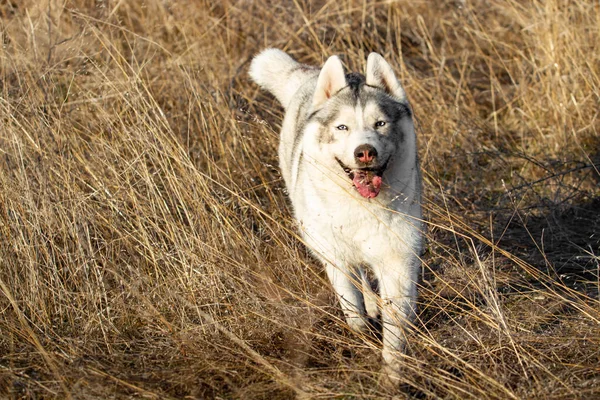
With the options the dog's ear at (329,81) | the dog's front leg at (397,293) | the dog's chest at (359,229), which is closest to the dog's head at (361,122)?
the dog's ear at (329,81)

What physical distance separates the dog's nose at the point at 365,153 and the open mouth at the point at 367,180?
0.12m

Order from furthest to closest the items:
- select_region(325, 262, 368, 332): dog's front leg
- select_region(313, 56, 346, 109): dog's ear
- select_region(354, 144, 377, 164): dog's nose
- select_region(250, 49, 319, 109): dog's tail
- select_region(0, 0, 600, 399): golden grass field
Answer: select_region(250, 49, 319, 109): dog's tail → select_region(313, 56, 346, 109): dog's ear → select_region(325, 262, 368, 332): dog's front leg → select_region(354, 144, 377, 164): dog's nose → select_region(0, 0, 600, 399): golden grass field

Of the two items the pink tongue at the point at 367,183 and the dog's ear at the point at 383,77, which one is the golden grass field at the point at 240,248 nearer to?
the pink tongue at the point at 367,183

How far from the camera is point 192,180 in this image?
4062 millimetres

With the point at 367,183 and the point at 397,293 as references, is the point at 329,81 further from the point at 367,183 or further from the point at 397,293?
the point at 397,293

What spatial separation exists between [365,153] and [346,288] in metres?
0.77

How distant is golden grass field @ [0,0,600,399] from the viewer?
3.17 metres

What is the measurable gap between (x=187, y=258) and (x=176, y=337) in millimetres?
522

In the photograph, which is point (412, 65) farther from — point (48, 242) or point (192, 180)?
point (48, 242)

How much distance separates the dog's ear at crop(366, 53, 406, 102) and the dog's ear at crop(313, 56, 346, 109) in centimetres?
16

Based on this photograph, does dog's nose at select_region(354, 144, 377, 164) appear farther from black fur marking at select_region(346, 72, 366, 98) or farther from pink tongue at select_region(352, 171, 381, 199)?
black fur marking at select_region(346, 72, 366, 98)

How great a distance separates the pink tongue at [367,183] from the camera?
354cm

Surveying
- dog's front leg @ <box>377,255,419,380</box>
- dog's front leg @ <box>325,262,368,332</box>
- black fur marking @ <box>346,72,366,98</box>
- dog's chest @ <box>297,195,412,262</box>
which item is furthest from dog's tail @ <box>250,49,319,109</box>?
Result: dog's front leg @ <box>377,255,419,380</box>

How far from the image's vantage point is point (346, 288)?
149 inches
